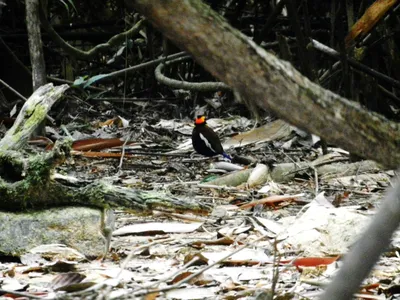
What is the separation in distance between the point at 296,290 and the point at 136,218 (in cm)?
148

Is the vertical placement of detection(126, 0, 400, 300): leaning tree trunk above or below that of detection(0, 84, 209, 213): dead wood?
above

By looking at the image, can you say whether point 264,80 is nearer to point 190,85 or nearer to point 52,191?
point 52,191

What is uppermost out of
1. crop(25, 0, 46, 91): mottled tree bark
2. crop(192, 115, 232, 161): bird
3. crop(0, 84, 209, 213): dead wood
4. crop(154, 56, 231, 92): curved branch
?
crop(25, 0, 46, 91): mottled tree bark

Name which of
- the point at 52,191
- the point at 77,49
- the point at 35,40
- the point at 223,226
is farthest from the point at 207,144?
the point at 52,191

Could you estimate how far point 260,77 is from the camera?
1.18 m

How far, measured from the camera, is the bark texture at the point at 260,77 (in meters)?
1.08

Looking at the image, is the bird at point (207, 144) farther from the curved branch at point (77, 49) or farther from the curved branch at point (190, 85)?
the curved branch at point (77, 49)

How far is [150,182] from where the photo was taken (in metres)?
4.69

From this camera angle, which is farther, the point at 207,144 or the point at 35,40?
the point at 207,144

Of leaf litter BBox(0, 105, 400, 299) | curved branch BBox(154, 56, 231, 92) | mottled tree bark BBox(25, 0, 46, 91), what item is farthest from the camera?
curved branch BBox(154, 56, 231, 92)

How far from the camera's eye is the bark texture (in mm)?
1085

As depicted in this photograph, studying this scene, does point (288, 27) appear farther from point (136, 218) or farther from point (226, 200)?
point (136, 218)

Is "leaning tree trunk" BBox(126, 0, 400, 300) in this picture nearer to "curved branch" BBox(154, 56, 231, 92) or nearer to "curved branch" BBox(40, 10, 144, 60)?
"curved branch" BBox(154, 56, 231, 92)

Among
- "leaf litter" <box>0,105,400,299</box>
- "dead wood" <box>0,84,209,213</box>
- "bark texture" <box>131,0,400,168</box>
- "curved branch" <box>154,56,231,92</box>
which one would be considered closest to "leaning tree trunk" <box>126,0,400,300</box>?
"bark texture" <box>131,0,400,168</box>
